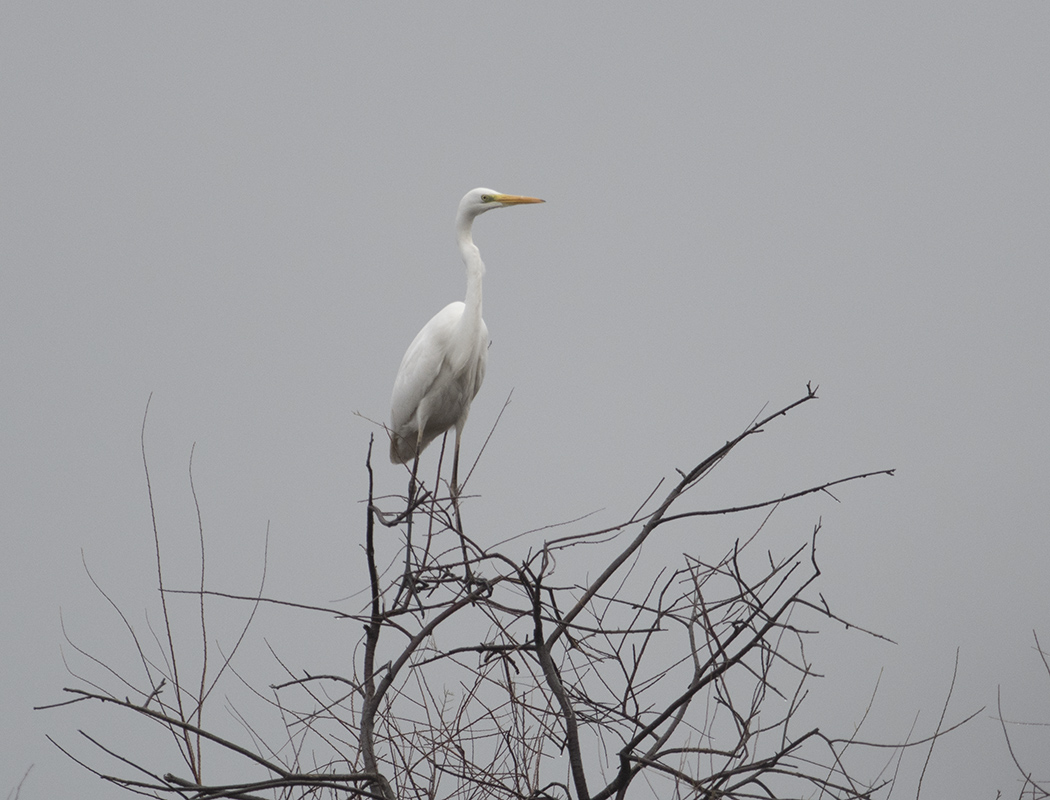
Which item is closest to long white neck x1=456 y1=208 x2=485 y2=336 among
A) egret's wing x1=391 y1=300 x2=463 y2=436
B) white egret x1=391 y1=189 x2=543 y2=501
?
white egret x1=391 y1=189 x2=543 y2=501

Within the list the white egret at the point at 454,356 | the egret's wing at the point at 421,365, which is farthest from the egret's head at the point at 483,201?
the egret's wing at the point at 421,365

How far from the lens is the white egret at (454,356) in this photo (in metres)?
4.26

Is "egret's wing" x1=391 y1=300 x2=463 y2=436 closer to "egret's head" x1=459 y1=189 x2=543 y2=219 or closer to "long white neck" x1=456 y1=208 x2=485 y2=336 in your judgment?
"long white neck" x1=456 y1=208 x2=485 y2=336

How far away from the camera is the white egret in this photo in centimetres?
426

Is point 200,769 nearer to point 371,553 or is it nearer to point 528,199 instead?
point 371,553

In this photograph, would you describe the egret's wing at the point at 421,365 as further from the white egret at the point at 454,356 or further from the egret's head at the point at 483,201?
the egret's head at the point at 483,201

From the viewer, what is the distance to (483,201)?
4.45m

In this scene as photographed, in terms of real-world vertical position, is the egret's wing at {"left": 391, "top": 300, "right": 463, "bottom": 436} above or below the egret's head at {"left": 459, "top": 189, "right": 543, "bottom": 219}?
below

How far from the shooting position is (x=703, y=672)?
145cm

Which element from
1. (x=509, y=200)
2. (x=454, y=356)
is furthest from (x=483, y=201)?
(x=454, y=356)

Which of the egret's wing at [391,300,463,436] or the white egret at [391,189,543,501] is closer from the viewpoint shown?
the white egret at [391,189,543,501]

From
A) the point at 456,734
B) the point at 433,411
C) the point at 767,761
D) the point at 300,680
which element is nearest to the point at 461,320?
the point at 433,411

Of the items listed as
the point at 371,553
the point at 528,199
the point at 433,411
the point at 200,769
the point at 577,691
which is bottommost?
the point at 200,769

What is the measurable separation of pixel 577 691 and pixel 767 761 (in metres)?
0.34
